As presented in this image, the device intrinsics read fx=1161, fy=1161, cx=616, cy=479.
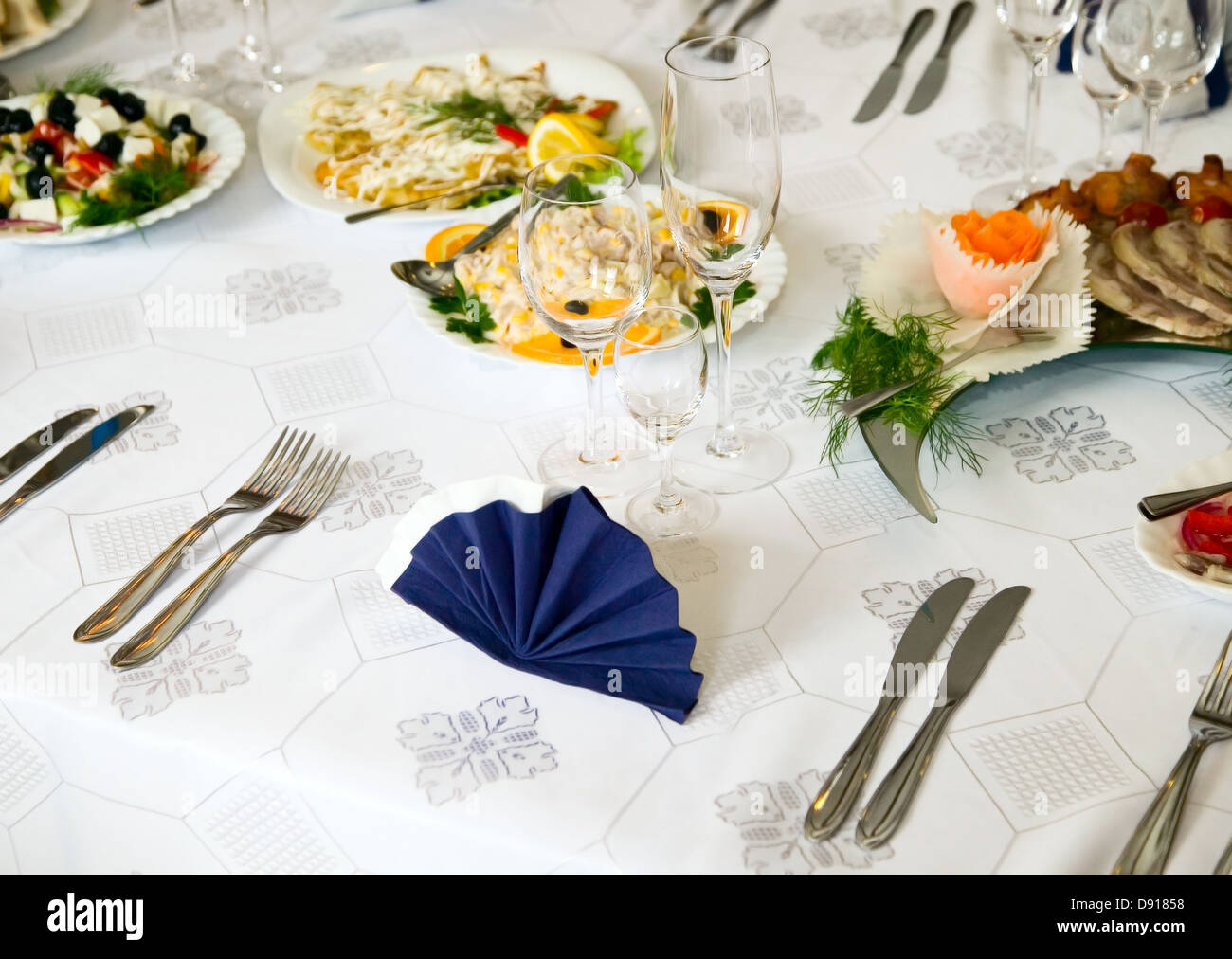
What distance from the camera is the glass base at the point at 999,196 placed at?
1.49 meters

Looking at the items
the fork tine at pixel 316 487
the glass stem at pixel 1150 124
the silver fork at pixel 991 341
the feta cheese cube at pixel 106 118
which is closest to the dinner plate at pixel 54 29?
the feta cheese cube at pixel 106 118

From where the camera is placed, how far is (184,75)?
1.88 metres

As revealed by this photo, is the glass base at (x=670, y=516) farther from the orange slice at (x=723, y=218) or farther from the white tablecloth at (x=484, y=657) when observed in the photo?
the orange slice at (x=723, y=218)

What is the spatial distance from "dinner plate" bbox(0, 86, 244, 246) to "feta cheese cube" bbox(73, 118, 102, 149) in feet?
0.46

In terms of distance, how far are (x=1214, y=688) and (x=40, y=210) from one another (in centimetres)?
142

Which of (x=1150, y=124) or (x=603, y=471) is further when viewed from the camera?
(x=1150, y=124)

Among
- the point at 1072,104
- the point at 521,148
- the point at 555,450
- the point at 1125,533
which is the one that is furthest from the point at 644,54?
the point at 1125,533

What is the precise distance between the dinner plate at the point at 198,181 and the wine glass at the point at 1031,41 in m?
1.01

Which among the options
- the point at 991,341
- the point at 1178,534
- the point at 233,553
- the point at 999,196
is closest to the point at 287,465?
the point at 233,553

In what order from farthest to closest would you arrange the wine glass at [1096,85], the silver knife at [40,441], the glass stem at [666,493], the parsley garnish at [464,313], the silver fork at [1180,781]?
the wine glass at [1096,85] → the parsley garnish at [464,313] → the silver knife at [40,441] → the glass stem at [666,493] → the silver fork at [1180,781]

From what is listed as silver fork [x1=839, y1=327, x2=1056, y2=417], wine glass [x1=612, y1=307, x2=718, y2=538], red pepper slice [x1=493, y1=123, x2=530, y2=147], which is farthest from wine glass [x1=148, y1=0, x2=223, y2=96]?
silver fork [x1=839, y1=327, x2=1056, y2=417]

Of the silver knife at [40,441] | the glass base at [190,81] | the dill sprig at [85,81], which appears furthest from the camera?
the glass base at [190,81]

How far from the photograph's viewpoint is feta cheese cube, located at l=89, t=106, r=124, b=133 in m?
1.57

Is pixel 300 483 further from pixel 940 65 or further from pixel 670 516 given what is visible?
pixel 940 65
